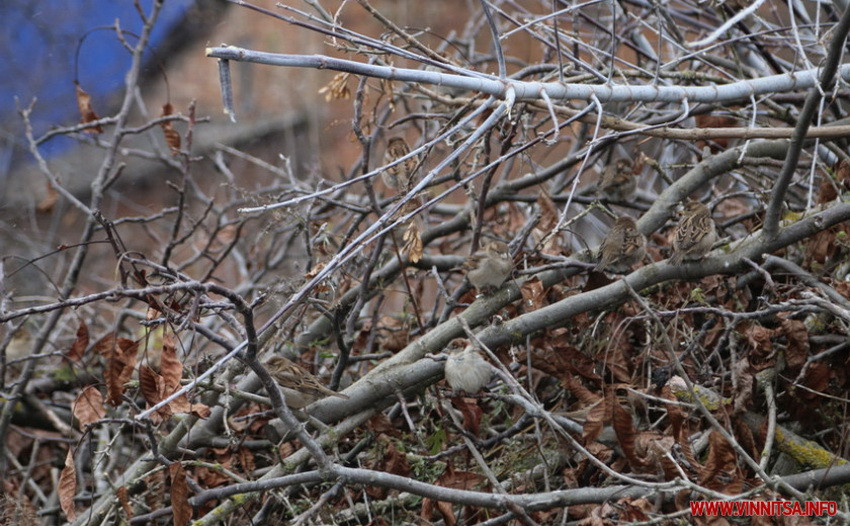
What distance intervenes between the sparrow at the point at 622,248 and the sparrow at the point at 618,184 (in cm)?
151

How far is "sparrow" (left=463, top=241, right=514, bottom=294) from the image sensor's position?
3.68 meters

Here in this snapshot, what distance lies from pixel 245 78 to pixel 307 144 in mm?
2279

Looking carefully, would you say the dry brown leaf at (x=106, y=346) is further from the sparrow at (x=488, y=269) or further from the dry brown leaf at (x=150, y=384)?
the sparrow at (x=488, y=269)

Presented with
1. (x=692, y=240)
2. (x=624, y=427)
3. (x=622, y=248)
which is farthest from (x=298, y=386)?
(x=692, y=240)

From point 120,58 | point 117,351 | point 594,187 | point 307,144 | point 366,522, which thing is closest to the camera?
point 117,351

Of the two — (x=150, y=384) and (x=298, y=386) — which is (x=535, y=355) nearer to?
(x=298, y=386)

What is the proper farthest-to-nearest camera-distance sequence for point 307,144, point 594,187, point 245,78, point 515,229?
point 245,78 < point 307,144 < point 594,187 < point 515,229

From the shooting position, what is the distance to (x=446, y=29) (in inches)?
449

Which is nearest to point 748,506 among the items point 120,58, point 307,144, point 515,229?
point 515,229

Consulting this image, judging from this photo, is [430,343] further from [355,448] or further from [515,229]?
[515,229]

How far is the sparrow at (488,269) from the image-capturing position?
3.68 meters

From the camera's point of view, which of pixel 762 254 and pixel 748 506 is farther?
pixel 762 254

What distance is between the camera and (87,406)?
122 inches

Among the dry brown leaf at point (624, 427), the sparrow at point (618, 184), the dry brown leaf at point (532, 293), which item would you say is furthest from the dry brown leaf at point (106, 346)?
the sparrow at point (618, 184)
